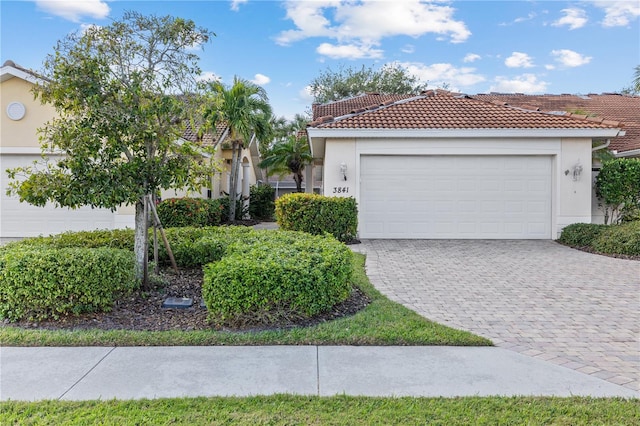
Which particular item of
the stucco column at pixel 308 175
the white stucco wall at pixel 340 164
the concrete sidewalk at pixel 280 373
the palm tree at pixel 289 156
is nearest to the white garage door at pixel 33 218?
the white stucco wall at pixel 340 164

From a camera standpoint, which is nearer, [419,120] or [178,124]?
[178,124]

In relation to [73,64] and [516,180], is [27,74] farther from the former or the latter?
[516,180]

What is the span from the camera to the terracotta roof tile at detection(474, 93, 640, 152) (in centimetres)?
1559

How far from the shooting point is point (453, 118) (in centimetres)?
1180

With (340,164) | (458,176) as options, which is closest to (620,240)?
(458,176)

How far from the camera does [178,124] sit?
5957 millimetres

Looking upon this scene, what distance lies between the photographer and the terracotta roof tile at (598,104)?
51.2 ft

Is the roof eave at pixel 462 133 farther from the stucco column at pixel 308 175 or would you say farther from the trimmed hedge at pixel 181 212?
the stucco column at pixel 308 175

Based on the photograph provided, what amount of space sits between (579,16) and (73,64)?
13.0 meters

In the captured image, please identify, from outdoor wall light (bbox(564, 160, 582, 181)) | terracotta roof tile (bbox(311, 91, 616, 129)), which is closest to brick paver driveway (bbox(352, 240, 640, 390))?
outdoor wall light (bbox(564, 160, 582, 181))

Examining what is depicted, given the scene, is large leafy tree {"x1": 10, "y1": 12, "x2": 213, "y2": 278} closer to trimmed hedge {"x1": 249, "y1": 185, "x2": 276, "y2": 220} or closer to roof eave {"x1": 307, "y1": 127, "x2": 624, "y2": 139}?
roof eave {"x1": 307, "y1": 127, "x2": 624, "y2": 139}

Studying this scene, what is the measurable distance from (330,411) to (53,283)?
357cm

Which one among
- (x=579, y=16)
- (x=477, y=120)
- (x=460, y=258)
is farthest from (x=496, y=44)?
(x=460, y=258)

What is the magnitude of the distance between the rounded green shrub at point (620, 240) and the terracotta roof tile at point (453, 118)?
10.2ft
